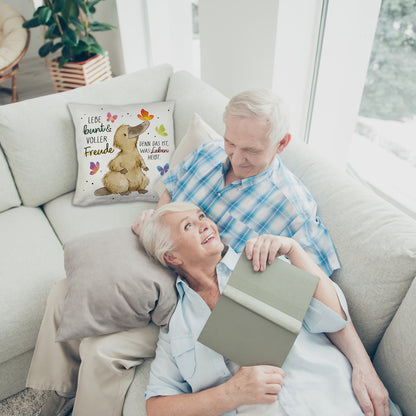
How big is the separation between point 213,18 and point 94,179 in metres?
1.21

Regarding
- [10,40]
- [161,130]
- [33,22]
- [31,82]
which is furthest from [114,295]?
[31,82]

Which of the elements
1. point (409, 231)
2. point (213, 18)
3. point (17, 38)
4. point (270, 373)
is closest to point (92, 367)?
point (270, 373)

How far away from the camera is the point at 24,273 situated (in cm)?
137

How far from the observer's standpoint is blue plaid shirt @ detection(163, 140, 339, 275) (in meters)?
1.12

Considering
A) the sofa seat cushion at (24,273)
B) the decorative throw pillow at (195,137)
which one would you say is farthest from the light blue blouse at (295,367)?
the decorative throw pillow at (195,137)

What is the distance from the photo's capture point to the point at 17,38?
3.15 m

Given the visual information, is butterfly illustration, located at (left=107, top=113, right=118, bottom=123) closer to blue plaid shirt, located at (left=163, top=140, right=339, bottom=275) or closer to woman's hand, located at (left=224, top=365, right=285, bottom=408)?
blue plaid shirt, located at (left=163, top=140, right=339, bottom=275)

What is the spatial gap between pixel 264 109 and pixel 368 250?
50cm

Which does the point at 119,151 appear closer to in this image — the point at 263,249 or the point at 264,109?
the point at 264,109

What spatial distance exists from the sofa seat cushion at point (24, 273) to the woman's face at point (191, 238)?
63 centimetres

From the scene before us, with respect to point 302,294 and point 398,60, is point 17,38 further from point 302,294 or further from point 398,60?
point 302,294

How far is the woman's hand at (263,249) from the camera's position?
2.96ft

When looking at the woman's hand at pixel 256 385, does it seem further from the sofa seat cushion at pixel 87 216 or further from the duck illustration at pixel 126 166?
the duck illustration at pixel 126 166

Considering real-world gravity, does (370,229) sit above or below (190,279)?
above
